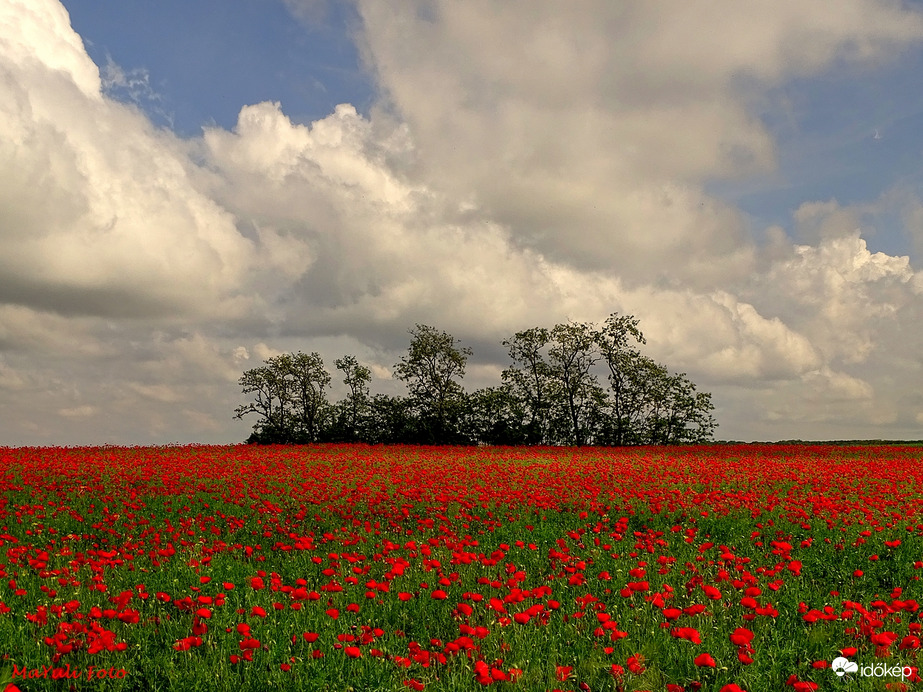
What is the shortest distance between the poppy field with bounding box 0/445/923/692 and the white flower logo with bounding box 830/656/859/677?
2 cm

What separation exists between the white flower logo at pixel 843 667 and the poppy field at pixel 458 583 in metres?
0.02

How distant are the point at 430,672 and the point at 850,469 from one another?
22005 mm

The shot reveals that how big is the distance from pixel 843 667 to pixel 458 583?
4356 millimetres

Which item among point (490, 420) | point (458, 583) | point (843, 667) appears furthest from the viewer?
point (490, 420)

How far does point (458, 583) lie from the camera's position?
27.5 feet

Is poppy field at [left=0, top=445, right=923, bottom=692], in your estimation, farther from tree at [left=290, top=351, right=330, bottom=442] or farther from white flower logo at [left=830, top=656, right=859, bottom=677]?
tree at [left=290, top=351, right=330, bottom=442]

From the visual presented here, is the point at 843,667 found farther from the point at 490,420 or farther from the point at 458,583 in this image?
the point at 490,420

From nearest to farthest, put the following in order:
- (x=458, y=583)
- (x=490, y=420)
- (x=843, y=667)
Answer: (x=843, y=667)
(x=458, y=583)
(x=490, y=420)

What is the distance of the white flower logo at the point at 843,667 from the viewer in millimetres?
5434

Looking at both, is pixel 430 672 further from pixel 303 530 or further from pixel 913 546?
pixel 913 546

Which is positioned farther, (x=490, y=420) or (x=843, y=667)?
(x=490, y=420)

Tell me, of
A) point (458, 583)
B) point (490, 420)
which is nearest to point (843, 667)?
point (458, 583)

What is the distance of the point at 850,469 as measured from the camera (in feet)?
74.7

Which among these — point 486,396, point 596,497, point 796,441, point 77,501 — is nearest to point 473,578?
point 596,497
